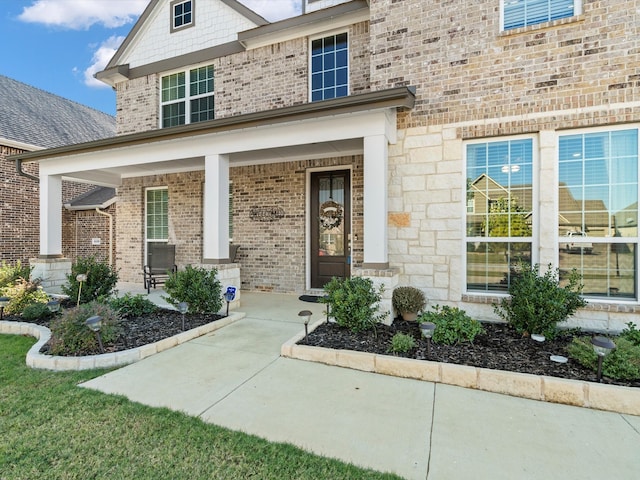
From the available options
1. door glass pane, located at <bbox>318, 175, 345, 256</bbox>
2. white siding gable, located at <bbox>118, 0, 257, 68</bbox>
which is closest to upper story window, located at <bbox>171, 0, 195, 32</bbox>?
white siding gable, located at <bbox>118, 0, 257, 68</bbox>

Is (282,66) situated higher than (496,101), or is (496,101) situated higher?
(282,66)

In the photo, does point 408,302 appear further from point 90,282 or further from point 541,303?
point 90,282

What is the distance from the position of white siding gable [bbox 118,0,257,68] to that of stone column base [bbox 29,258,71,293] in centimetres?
542

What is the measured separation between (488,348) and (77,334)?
457 centimetres

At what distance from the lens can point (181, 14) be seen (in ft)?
27.8

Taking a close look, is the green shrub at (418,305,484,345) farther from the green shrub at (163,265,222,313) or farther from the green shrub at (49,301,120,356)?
the green shrub at (49,301,120,356)

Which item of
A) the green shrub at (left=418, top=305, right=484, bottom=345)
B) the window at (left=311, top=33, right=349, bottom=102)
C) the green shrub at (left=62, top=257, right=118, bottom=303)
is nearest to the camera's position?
the green shrub at (left=418, top=305, right=484, bottom=345)

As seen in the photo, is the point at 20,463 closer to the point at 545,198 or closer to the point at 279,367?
Result: the point at 279,367

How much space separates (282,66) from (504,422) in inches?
288

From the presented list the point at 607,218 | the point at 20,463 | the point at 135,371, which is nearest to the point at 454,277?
the point at 607,218

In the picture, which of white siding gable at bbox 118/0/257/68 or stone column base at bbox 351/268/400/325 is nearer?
stone column base at bbox 351/268/400/325

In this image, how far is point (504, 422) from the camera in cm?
249

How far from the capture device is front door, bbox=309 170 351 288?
698 centimetres

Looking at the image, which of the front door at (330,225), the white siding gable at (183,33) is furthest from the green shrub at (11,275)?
the white siding gable at (183,33)
